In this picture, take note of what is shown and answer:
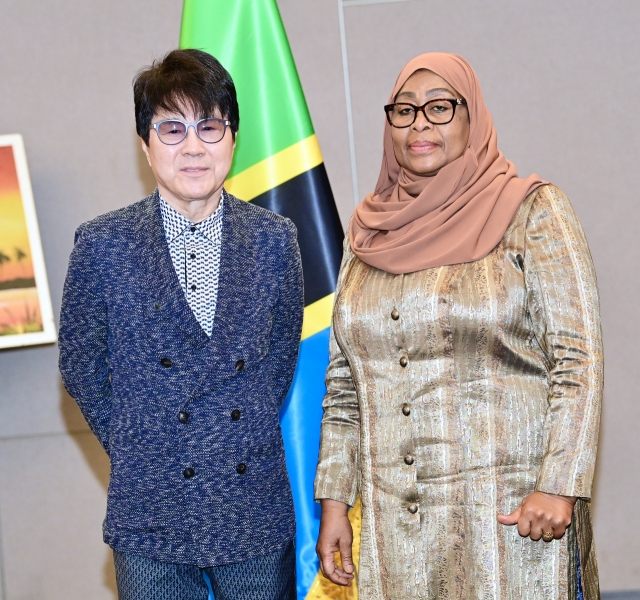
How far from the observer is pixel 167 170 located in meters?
1.73

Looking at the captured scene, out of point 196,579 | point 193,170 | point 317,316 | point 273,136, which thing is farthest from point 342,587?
point 273,136

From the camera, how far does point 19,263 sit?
2.80 m

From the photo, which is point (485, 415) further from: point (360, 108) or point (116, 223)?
point (360, 108)

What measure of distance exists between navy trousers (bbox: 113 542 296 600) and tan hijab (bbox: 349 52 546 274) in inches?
26.9

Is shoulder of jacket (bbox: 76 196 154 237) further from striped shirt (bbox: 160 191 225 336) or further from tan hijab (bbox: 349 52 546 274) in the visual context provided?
tan hijab (bbox: 349 52 546 274)

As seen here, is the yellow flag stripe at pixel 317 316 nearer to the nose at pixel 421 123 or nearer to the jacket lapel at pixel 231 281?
the jacket lapel at pixel 231 281

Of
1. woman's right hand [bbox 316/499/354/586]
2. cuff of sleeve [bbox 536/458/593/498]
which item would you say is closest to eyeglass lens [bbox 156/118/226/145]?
woman's right hand [bbox 316/499/354/586]

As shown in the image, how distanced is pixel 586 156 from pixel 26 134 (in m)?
2.13

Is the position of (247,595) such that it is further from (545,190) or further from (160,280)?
(545,190)

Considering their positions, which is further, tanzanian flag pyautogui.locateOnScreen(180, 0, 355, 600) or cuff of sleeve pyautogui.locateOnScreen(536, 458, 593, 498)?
tanzanian flag pyautogui.locateOnScreen(180, 0, 355, 600)

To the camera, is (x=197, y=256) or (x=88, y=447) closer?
(x=197, y=256)

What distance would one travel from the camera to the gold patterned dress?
157cm

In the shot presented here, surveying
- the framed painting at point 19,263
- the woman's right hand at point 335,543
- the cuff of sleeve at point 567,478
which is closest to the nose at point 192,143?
the woman's right hand at point 335,543

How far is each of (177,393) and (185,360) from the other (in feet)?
0.23
